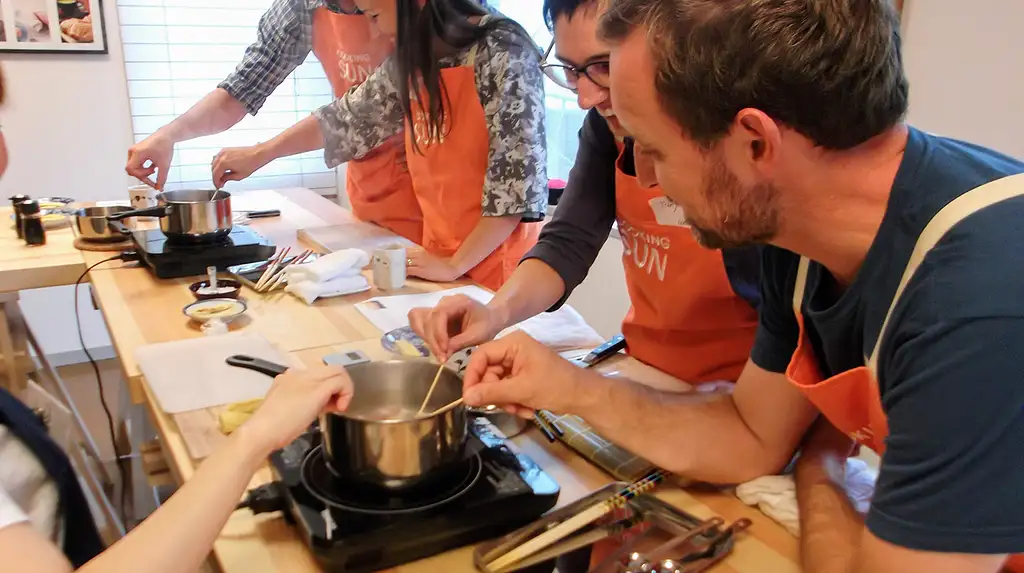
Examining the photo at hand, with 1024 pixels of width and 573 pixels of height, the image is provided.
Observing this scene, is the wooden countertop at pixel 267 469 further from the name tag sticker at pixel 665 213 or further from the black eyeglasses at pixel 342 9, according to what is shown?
the black eyeglasses at pixel 342 9

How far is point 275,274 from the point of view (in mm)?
1753

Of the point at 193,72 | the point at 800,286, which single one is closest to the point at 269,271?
the point at 800,286

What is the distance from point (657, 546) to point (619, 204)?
729 mm

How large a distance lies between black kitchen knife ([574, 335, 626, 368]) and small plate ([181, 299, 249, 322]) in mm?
685

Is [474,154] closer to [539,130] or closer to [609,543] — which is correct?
[539,130]

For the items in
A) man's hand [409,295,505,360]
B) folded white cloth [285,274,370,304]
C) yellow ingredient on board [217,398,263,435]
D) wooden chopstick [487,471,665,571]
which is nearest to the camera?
wooden chopstick [487,471,665,571]

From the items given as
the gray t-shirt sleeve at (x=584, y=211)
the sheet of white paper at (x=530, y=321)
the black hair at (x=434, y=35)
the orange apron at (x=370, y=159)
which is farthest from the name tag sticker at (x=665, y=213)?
the orange apron at (x=370, y=159)

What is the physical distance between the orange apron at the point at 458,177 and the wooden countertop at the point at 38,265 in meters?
0.86

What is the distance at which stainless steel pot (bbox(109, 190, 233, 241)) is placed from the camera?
1.79m

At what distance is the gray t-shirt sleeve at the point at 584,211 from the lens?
1.48 metres

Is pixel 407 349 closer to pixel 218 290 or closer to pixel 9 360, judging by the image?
pixel 218 290

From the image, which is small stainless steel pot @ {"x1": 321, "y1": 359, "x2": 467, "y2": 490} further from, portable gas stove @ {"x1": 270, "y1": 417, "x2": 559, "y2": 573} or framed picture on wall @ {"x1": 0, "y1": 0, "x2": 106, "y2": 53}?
framed picture on wall @ {"x1": 0, "y1": 0, "x2": 106, "y2": 53}

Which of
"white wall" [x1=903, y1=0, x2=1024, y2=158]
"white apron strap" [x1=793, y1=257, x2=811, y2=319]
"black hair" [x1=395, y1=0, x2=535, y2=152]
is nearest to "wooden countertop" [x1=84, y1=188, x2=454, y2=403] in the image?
"black hair" [x1=395, y1=0, x2=535, y2=152]

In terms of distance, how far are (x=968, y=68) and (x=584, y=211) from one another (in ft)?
2.79
